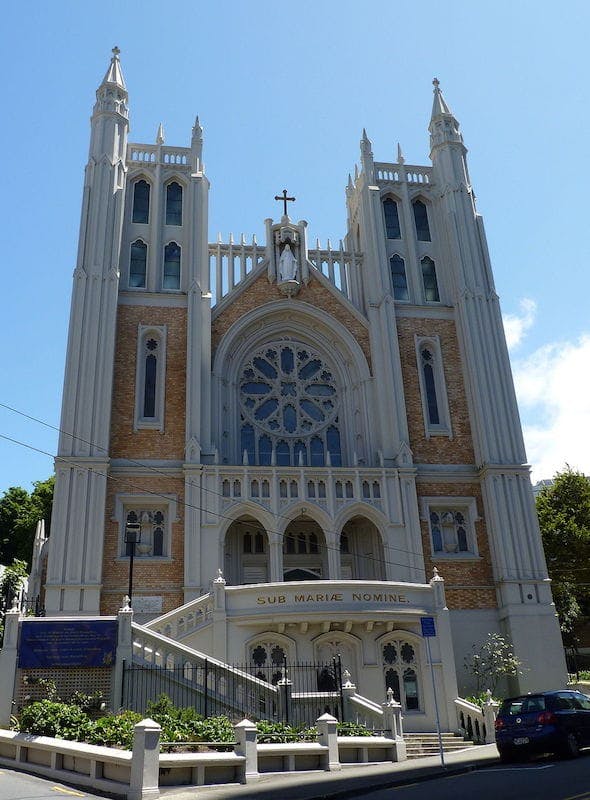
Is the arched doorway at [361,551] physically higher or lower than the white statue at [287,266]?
lower

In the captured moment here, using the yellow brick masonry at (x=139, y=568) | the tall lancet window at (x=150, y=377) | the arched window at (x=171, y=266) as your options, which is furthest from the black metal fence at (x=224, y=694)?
the arched window at (x=171, y=266)

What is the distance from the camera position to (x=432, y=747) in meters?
19.1

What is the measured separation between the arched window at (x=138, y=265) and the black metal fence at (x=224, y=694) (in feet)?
58.1

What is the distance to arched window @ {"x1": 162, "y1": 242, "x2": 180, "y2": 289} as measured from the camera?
104 feet

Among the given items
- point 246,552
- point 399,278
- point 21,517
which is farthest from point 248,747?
point 21,517

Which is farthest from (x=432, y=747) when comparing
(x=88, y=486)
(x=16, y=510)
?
(x=16, y=510)

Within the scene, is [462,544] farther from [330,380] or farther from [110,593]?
[110,593]

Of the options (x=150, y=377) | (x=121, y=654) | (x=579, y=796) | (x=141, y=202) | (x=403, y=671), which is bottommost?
(x=579, y=796)

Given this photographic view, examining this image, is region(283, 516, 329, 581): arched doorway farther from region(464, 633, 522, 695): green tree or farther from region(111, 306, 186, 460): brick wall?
region(464, 633, 522, 695): green tree

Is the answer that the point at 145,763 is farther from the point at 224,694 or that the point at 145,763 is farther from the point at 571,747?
the point at 571,747

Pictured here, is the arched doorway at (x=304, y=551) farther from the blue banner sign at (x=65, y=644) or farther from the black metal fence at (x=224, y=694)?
the blue banner sign at (x=65, y=644)

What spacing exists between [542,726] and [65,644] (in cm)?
1033

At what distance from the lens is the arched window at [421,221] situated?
1382 inches

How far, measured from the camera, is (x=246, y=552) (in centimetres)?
2886
